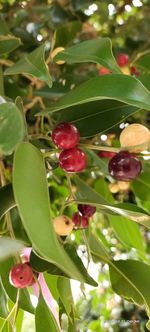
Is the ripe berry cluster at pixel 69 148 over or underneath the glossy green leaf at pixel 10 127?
underneath

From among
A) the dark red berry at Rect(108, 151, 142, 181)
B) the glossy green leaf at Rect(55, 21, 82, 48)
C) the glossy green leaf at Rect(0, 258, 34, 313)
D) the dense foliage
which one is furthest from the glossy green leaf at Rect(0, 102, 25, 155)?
the glossy green leaf at Rect(55, 21, 82, 48)

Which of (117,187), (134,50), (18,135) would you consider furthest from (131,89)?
(134,50)

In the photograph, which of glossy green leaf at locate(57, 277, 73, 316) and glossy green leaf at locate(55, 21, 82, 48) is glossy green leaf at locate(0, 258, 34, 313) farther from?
glossy green leaf at locate(55, 21, 82, 48)

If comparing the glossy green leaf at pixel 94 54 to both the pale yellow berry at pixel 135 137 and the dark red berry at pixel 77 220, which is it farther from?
the dark red berry at pixel 77 220

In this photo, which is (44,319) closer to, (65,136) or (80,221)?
(80,221)

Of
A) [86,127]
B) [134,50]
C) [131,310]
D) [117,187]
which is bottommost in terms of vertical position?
[131,310]

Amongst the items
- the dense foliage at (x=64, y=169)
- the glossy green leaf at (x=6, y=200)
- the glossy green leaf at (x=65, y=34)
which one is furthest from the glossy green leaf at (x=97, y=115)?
the glossy green leaf at (x=65, y=34)

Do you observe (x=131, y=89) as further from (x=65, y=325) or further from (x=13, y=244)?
(x=65, y=325)
